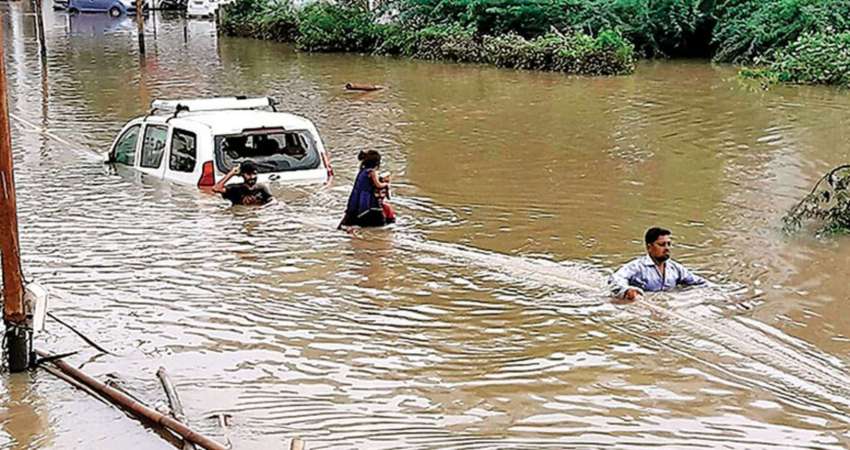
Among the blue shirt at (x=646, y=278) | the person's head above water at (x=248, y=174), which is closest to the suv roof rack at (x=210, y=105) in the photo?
the person's head above water at (x=248, y=174)

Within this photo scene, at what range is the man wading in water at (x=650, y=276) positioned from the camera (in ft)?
30.8

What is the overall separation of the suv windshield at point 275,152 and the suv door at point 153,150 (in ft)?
3.38

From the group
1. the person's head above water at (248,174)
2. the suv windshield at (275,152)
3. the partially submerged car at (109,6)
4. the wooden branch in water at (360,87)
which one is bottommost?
the partially submerged car at (109,6)

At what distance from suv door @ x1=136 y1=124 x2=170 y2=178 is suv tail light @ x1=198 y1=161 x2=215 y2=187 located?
861mm

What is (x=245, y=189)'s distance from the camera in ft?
42.0

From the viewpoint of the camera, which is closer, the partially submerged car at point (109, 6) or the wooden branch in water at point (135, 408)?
the wooden branch in water at point (135, 408)

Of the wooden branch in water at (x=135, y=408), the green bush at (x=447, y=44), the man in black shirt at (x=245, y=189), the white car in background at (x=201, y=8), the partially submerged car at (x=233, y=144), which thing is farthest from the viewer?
the white car in background at (x=201, y=8)

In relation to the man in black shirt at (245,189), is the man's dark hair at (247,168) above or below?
above

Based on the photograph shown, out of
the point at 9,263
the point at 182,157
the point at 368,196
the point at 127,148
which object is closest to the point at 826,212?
the point at 368,196

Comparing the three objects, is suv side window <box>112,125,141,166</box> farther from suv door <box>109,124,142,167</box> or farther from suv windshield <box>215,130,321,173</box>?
suv windshield <box>215,130,321,173</box>

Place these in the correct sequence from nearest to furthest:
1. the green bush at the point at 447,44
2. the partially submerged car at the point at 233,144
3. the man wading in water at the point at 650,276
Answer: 1. the man wading in water at the point at 650,276
2. the partially submerged car at the point at 233,144
3. the green bush at the point at 447,44

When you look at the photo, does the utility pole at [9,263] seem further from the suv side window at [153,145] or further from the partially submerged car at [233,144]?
the suv side window at [153,145]

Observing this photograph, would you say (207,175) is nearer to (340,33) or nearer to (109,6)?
(340,33)

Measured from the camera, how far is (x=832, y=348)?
827 centimetres
